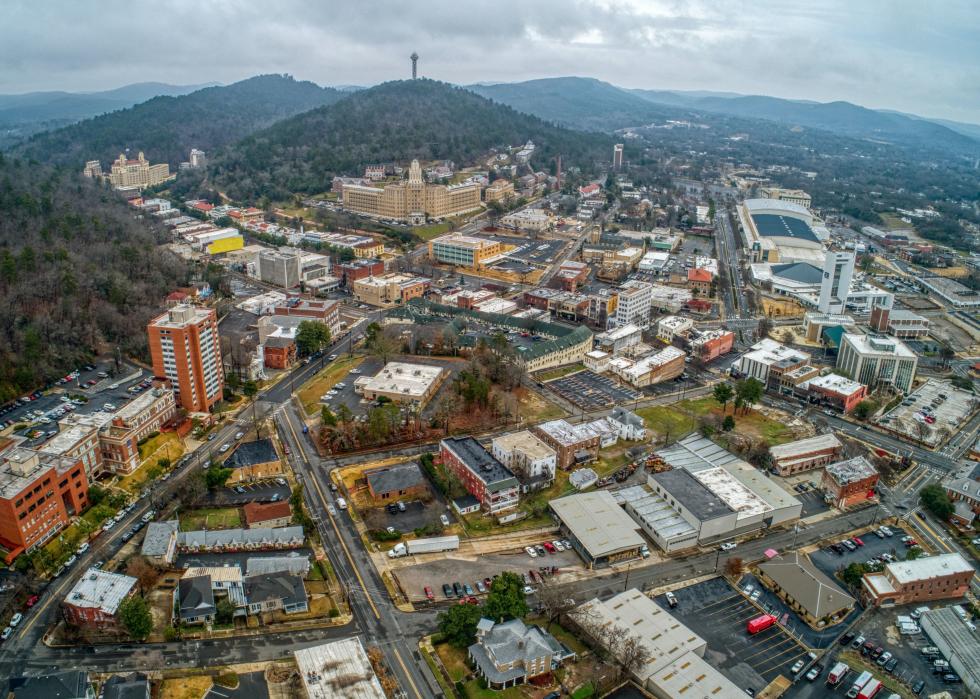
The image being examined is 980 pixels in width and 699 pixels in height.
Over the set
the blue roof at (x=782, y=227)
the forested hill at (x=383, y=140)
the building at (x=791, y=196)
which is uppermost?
the forested hill at (x=383, y=140)

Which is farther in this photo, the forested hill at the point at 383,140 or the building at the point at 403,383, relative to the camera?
the forested hill at the point at 383,140

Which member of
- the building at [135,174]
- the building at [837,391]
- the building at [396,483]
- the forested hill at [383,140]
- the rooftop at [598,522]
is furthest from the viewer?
the building at [135,174]

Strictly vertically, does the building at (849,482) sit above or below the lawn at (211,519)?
above

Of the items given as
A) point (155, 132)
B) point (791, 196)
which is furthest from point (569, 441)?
point (155, 132)

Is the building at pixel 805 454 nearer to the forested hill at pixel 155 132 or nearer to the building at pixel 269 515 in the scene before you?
the building at pixel 269 515

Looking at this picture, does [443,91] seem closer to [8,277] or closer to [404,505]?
[8,277]

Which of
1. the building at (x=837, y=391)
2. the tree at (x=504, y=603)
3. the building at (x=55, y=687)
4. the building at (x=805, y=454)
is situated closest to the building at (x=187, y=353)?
the building at (x=55, y=687)

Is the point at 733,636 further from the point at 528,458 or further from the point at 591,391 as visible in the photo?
the point at 591,391
